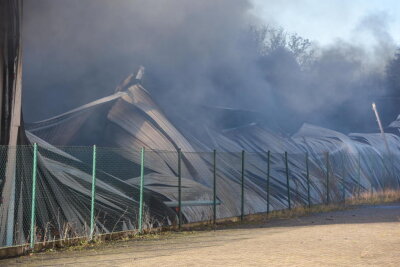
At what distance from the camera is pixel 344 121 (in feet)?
107

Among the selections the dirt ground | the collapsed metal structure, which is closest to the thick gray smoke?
the collapsed metal structure

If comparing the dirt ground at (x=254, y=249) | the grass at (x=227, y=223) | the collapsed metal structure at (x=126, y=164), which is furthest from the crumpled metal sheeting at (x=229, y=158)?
the dirt ground at (x=254, y=249)

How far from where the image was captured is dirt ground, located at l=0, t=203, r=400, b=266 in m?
9.09

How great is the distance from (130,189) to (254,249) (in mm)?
4486

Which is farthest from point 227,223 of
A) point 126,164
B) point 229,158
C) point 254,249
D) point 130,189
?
point 254,249

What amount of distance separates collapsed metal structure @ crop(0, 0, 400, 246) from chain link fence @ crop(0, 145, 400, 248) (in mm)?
27

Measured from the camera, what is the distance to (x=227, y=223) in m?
16.6

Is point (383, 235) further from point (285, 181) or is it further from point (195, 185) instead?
point (285, 181)

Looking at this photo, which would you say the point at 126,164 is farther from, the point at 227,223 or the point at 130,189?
the point at 227,223

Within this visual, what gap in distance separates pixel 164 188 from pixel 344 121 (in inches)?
769

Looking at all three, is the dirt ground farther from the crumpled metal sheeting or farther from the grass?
the crumpled metal sheeting

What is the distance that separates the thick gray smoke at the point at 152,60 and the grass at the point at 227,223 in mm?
4670

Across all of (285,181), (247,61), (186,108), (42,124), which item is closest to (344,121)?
(247,61)

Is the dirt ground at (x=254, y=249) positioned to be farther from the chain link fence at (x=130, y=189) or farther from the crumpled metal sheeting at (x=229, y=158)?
the crumpled metal sheeting at (x=229, y=158)
